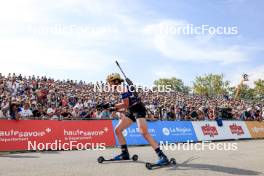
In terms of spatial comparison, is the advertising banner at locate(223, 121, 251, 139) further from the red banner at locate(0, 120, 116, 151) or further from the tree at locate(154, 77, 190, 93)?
the tree at locate(154, 77, 190, 93)

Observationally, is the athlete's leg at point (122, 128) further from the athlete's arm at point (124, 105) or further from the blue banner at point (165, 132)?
the blue banner at point (165, 132)

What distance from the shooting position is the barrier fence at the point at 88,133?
15.2 meters

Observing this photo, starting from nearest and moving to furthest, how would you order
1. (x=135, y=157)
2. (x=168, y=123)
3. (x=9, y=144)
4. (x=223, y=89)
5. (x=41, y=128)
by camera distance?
(x=135, y=157), (x=9, y=144), (x=41, y=128), (x=168, y=123), (x=223, y=89)

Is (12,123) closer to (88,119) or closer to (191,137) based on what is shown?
(88,119)

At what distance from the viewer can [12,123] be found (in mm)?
15258

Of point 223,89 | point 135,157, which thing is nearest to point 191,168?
point 135,157

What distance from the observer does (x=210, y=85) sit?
3615 inches

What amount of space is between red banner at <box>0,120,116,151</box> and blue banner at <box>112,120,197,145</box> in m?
1.12

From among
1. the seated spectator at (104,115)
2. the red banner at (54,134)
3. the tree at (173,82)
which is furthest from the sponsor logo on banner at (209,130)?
the tree at (173,82)

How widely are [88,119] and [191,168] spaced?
32.6ft

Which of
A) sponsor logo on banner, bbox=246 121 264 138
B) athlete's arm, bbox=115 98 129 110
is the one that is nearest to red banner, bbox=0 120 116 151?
athlete's arm, bbox=115 98 129 110

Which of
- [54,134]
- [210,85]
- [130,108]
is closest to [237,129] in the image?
[54,134]

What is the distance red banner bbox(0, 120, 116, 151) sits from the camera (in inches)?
591

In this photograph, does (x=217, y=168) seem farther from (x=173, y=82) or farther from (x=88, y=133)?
(x=173, y=82)
